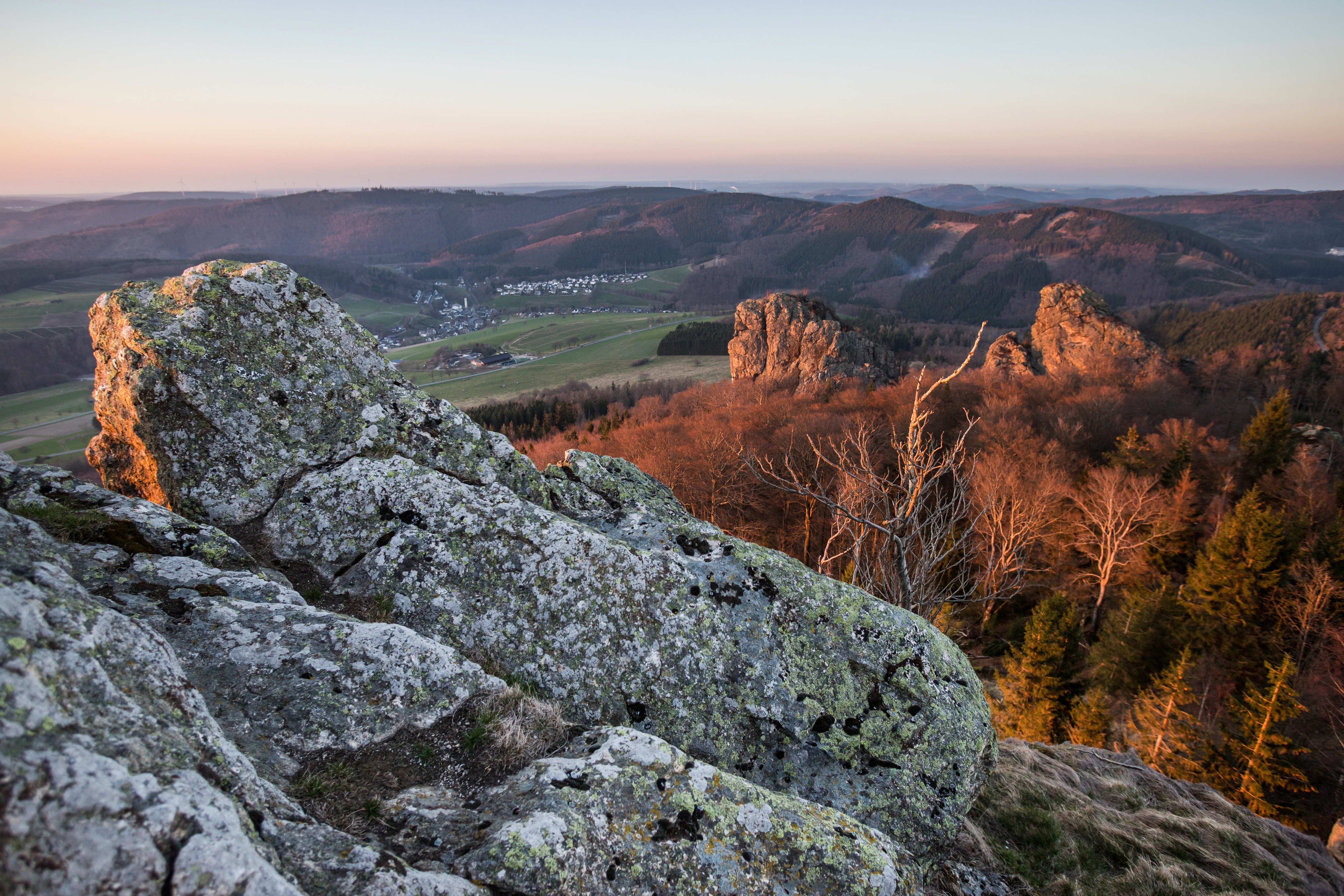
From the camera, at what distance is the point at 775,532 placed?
38.4 metres

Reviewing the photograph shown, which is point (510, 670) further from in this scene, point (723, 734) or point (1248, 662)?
point (1248, 662)

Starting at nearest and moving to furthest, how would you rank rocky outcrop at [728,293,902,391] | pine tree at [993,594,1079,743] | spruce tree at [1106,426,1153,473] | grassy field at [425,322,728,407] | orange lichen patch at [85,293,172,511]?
1. orange lichen patch at [85,293,172,511]
2. pine tree at [993,594,1079,743]
3. spruce tree at [1106,426,1153,473]
4. rocky outcrop at [728,293,902,391]
5. grassy field at [425,322,728,407]

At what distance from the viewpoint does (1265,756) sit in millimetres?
20141

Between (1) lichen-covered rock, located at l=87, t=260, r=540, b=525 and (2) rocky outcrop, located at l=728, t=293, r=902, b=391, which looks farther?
(2) rocky outcrop, located at l=728, t=293, r=902, b=391

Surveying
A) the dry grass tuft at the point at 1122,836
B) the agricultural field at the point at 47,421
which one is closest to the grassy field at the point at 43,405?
the agricultural field at the point at 47,421

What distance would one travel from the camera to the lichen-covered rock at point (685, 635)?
6.52 m

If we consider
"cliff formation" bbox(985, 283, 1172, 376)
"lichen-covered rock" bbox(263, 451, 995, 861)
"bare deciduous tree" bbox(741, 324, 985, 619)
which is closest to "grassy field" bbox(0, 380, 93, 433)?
"lichen-covered rock" bbox(263, 451, 995, 861)

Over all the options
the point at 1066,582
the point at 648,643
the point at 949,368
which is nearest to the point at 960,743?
the point at 648,643

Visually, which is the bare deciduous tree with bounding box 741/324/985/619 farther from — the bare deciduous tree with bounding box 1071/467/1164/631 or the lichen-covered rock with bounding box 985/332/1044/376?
the lichen-covered rock with bounding box 985/332/1044/376

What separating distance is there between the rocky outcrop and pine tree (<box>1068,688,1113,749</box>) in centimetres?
6265

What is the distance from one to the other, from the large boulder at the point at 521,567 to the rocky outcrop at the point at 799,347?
259 feet

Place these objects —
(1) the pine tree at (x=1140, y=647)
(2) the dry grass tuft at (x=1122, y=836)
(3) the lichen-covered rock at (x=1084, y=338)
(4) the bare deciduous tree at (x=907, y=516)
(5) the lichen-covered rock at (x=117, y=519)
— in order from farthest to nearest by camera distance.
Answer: (3) the lichen-covered rock at (x=1084, y=338), (1) the pine tree at (x=1140, y=647), (4) the bare deciduous tree at (x=907, y=516), (2) the dry grass tuft at (x=1122, y=836), (5) the lichen-covered rock at (x=117, y=519)

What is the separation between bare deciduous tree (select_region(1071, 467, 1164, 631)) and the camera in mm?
32969

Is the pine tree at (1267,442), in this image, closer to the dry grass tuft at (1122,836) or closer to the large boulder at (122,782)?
the dry grass tuft at (1122,836)
